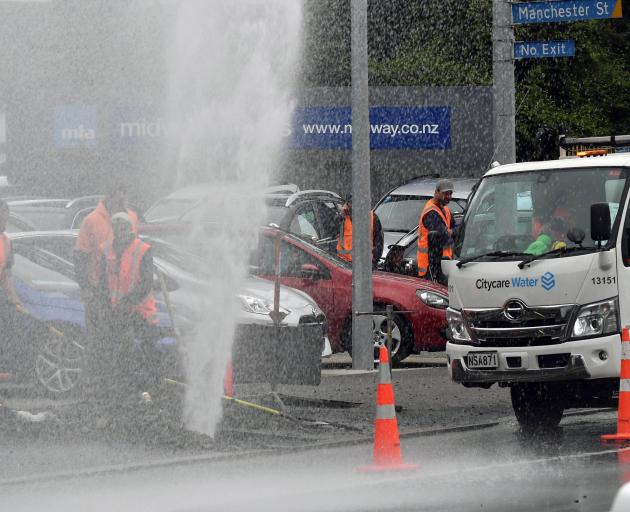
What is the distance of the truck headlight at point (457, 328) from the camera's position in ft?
40.5

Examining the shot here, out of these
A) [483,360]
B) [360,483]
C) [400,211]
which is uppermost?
[400,211]

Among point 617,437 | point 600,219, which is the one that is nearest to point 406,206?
point 600,219

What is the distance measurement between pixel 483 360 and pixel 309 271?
589 cm

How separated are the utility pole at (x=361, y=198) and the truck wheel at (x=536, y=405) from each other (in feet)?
14.2

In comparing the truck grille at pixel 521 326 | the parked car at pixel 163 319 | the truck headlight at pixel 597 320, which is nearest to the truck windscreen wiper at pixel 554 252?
the truck grille at pixel 521 326

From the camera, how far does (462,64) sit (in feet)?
133

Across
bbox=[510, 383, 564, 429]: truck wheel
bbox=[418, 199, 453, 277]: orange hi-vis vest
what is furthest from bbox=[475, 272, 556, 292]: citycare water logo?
bbox=[418, 199, 453, 277]: orange hi-vis vest

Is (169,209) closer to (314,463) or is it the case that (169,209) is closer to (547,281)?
(547,281)

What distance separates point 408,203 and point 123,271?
13416 millimetres

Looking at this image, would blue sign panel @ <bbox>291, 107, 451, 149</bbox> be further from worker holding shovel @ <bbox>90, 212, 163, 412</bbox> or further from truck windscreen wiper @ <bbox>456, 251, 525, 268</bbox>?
truck windscreen wiper @ <bbox>456, 251, 525, 268</bbox>

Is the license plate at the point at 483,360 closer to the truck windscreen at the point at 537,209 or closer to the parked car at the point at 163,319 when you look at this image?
the truck windscreen at the point at 537,209

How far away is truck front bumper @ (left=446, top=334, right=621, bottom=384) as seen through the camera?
459 inches

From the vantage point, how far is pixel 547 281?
11.9 metres

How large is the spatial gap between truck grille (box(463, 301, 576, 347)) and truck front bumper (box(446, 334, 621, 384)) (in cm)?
8
